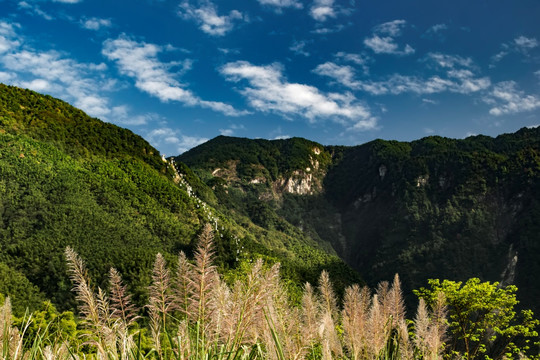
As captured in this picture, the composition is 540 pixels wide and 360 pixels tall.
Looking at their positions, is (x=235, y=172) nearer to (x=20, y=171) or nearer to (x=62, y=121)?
(x=62, y=121)

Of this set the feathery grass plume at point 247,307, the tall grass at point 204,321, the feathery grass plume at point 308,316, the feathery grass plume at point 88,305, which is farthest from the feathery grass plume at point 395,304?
the feathery grass plume at point 88,305

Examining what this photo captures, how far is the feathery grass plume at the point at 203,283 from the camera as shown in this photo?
2.40 m

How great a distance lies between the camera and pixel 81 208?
4850cm

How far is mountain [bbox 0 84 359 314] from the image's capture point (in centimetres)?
3622

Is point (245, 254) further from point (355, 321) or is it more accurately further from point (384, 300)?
point (355, 321)

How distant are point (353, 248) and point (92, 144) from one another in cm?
11788

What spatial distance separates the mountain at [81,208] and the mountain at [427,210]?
4810 centimetres

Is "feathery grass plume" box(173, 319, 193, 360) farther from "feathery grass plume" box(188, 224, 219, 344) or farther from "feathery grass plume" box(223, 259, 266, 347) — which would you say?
"feathery grass plume" box(223, 259, 266, 347)

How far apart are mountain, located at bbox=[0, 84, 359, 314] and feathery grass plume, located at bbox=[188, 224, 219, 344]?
23235 millimetres

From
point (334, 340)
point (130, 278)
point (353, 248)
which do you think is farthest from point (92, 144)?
point (353, 248)

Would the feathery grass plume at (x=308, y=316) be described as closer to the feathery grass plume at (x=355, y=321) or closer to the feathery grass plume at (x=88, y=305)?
the feathery grass plume at (x=355, y=321)

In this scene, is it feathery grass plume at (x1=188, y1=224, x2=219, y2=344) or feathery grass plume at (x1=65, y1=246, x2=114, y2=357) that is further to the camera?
feathery grass plume at (x1=188, y1=224, x2=219, y2=344)

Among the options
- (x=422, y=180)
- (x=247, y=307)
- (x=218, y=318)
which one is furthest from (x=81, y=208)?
(x=422, y=180)

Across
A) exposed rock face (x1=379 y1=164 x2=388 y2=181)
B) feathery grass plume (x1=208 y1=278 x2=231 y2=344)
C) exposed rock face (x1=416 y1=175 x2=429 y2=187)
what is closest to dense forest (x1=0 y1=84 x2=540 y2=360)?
feathery grass plume (x1=208 y1=278 x2=231 y2=344)
